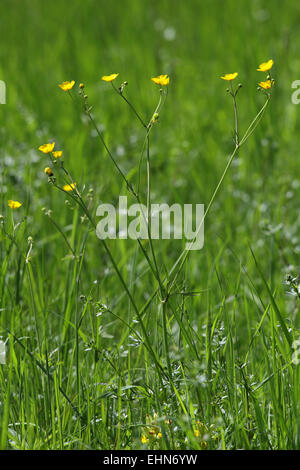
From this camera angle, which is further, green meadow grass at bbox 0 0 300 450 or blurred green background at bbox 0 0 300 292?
blurred green background at bbox 0 0 300 292

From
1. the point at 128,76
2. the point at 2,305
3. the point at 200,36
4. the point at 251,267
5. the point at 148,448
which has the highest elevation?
the point at 200,36

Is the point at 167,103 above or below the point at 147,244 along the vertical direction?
above

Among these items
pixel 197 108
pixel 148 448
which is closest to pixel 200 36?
pixel 197 108

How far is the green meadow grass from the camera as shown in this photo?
1543mm

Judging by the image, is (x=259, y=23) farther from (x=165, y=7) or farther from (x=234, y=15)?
(x=165, y=7)

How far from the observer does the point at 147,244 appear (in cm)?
236

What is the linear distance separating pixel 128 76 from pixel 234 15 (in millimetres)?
1554

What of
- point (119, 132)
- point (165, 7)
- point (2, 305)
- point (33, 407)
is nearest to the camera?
point (33, 407)

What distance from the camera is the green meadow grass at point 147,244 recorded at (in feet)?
5.06

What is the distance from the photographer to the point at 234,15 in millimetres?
5402

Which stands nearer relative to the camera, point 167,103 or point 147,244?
point 147,244

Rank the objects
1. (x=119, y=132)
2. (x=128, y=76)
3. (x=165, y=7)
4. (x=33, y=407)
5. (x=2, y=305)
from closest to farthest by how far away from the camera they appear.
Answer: (x=33, y=407), (x=2, y=305), (x=119, y=132), (x=128, y=76), (x=165, y=7)

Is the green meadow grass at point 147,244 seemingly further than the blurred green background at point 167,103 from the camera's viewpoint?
No

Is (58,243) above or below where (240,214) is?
below
